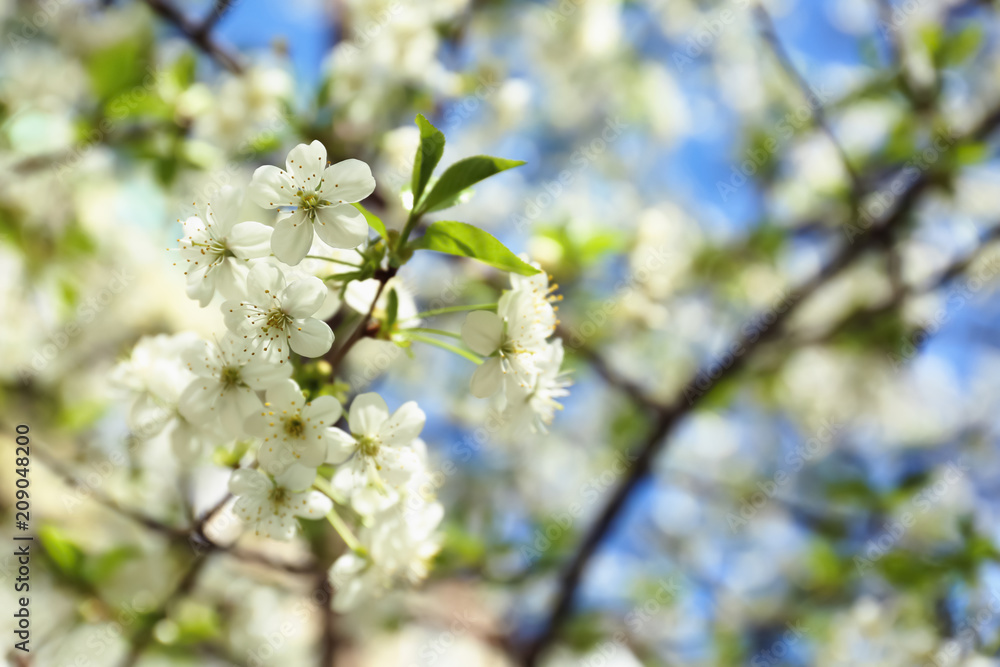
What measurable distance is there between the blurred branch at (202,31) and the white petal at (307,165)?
1.22 meters

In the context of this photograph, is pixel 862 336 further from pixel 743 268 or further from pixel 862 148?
pixel 862 148

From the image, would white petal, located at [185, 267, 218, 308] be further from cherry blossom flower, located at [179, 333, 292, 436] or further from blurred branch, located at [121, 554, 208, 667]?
blurred branch, located at [121, 554, 208, 667]

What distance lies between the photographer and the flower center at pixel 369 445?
0.85 m

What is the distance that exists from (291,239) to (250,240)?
81 millimetres

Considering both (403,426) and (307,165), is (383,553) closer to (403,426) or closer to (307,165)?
(403,426)

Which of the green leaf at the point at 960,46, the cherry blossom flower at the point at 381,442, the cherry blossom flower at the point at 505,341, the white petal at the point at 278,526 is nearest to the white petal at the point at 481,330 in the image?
the cherry blossom flower at the point at 505,341

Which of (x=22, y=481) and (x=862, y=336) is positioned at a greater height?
(x=862, y=336)

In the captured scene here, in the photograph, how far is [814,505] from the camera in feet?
11.1

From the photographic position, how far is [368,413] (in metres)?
0.85

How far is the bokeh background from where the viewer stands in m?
1.77

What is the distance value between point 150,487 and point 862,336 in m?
2.62

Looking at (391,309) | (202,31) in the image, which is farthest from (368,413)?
(202,31)

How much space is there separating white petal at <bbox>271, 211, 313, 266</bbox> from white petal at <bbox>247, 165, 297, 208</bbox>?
55 millimetres

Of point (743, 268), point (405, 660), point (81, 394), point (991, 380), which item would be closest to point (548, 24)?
point (743, 268)
